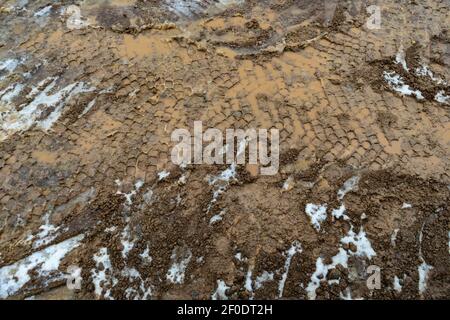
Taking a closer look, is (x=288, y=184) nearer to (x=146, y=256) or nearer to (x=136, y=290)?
(x=146, y=256)

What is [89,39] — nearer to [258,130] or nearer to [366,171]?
[258,130]

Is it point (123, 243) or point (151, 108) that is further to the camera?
point (151, 108)

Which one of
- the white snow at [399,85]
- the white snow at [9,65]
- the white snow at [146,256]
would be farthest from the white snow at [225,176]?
the white snow at [9,65]

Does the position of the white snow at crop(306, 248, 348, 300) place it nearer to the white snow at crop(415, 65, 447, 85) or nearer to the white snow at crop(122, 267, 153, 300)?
the white snow at crop(122, 267, 153, 300)

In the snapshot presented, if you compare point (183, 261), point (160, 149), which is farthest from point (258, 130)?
point (183, 261)

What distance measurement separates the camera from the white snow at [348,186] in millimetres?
3023

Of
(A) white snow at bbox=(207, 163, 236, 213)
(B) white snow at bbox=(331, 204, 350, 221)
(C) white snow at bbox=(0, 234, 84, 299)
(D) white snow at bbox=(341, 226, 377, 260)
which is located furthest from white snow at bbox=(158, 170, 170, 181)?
(D) white snow at bbox=(341, 226, 377, 260)

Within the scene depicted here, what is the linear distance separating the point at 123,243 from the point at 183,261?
0.44 metres

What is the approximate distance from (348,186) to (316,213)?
1.07 feet

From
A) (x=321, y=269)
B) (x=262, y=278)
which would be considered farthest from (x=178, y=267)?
(x=321, y=269)

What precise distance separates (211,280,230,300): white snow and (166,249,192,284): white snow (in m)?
0.23

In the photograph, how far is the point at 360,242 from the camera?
9.40 feet

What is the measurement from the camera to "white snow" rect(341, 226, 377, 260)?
2824mm

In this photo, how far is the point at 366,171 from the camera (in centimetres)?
311
